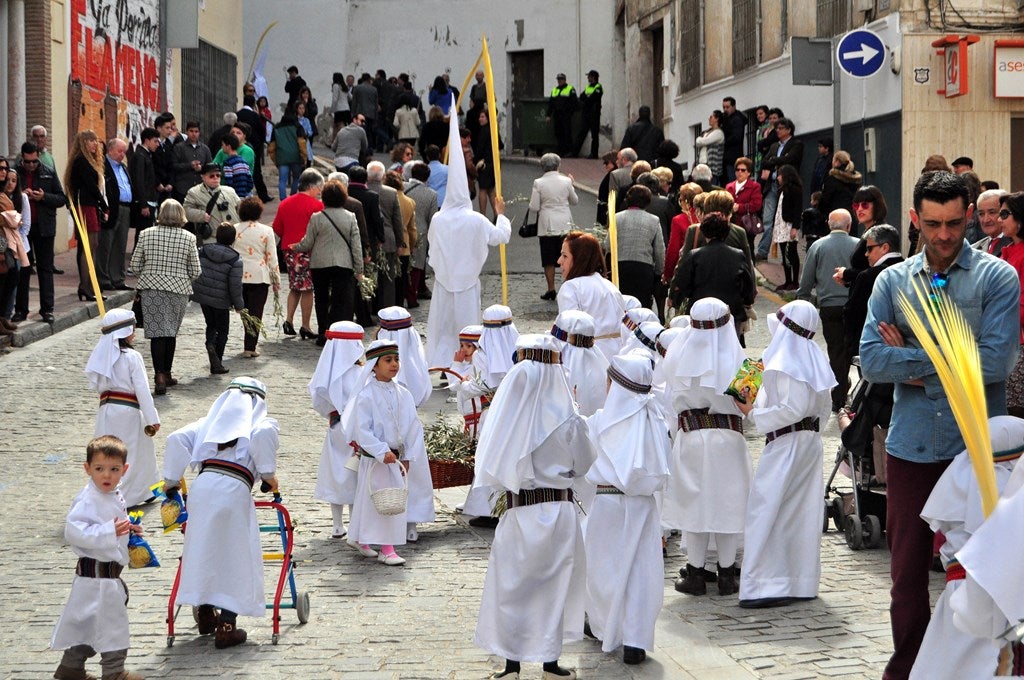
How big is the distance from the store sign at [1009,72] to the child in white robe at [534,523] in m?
15.9

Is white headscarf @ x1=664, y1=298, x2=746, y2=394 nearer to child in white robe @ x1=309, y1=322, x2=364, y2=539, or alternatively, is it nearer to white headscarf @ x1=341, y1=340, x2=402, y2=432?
white headscarf @ x1=341, y1=340, x2=402, y2=432

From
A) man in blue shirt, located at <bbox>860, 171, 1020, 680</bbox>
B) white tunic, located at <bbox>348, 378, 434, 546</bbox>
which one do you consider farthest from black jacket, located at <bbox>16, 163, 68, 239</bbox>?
man in blue shirt, located at <bbox>860, 171, 1020, 680</bbox>

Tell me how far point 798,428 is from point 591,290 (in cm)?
368

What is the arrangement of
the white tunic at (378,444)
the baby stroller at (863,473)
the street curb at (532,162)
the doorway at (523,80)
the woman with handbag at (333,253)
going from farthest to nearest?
the doorway at (523,80) < the street curb at (532,162) < the woman with handbag at (333,253) < the white tunic at (378,444) < the baby stroller at (863,473)

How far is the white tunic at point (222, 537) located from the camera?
25.7 ft

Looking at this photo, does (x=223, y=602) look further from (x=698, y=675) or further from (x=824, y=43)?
(x=824, y=43)

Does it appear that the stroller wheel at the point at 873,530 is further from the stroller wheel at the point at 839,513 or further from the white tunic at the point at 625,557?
the white tunic at the point at 625,557

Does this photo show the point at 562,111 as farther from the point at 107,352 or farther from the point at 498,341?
the point at 107,352

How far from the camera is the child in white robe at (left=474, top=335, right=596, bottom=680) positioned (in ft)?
24.0

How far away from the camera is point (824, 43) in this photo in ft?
60.6

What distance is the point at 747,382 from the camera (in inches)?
340

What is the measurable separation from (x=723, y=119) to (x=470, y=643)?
18975 millimetres

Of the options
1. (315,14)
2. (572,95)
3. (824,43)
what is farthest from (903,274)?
(315,14)

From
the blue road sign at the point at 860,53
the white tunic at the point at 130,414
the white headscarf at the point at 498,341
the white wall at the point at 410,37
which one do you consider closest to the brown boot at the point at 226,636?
the white tunic at the point at 130,414
